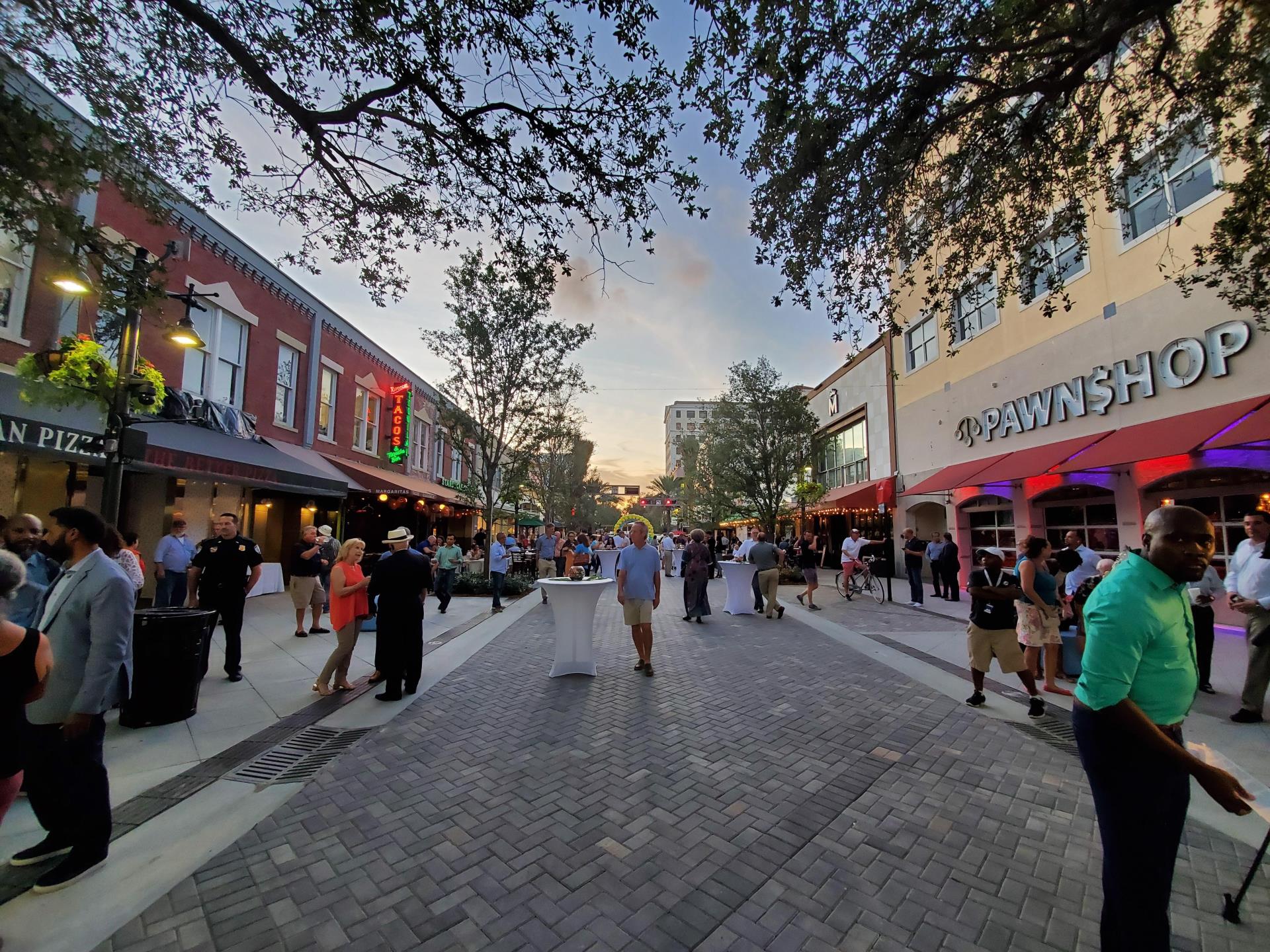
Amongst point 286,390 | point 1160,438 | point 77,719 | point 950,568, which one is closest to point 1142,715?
point 77,719

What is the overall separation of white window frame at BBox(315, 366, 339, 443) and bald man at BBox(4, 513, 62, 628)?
464 inches

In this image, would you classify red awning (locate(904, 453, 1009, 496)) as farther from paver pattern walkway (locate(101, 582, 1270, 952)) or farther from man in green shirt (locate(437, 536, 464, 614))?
man in green shirt (locate(437, 536, 464, 614))

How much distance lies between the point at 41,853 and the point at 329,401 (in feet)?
51.5

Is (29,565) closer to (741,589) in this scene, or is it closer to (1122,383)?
(741,589)

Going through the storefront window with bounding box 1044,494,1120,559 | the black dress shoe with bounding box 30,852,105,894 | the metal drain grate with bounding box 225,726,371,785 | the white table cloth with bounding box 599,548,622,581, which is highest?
the storefront window with bounding box 1044,494,1120,559

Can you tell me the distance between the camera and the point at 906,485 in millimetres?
18922

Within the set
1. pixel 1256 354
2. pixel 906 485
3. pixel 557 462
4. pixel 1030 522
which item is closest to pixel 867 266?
pixel 1256 354

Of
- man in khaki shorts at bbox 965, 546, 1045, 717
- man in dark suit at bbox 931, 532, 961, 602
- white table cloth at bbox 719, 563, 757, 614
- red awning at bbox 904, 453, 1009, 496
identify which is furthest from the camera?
red awning at bbox 904, 453, 1009, 496

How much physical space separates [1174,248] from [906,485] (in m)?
10.3

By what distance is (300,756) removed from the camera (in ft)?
13.9

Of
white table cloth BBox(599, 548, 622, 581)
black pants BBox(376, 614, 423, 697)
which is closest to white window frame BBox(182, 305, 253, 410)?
black pants BBox(376, 614, 423, 697)

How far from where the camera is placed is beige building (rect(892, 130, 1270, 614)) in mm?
8570

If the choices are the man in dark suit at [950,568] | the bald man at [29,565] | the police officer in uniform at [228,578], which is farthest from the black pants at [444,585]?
the man in dark suit at [950,568]

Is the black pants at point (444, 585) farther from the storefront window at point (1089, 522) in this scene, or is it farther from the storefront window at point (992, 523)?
the storefront window at point (1089, 522)
